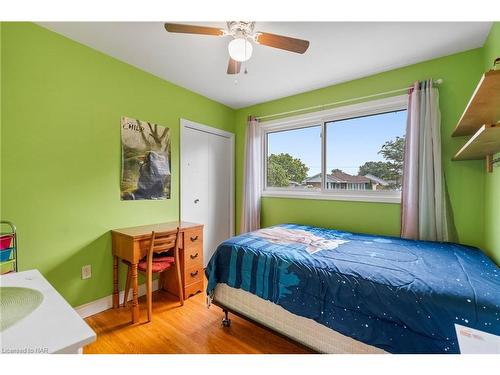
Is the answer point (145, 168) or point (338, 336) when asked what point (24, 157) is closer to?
point (145, 168)

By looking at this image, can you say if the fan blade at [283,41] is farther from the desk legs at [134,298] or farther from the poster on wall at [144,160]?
the desk legs at [134,298]

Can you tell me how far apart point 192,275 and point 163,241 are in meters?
0.64

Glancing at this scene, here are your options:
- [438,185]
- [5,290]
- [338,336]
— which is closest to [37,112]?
[5,290]

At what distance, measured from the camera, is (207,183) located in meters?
3.34

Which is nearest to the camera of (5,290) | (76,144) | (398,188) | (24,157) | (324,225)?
(5,290)

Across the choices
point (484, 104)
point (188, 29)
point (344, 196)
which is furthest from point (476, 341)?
point (188, 29)

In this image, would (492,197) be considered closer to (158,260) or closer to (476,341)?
(476,341)

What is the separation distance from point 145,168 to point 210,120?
1232 millimetres

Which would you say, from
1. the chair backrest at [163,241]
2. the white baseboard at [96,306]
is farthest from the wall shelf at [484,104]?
the white baseboard at [96,306]

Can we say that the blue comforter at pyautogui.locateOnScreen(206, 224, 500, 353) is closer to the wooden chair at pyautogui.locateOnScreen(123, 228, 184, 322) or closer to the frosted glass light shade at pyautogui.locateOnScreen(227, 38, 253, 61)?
the wooden chair at pyautogui.locateOnScreen(123, 228, 184, 322)

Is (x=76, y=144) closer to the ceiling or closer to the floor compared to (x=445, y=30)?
closer to the floor

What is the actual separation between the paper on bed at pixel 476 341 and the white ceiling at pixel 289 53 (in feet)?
6.61

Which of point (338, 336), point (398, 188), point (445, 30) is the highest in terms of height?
point (445, 30)

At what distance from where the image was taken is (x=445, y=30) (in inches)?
71.4
